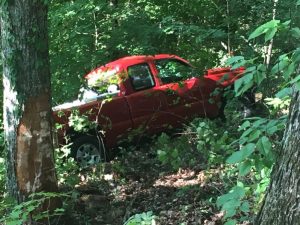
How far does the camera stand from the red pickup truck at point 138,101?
787 cm

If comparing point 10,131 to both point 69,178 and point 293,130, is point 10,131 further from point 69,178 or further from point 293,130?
point 293,130

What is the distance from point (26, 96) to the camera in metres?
5.22

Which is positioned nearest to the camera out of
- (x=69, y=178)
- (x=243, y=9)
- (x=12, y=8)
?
(x=12, y=8)

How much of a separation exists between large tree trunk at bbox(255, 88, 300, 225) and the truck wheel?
18.2ft

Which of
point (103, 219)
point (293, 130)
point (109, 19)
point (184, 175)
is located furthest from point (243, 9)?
point (293, 130)

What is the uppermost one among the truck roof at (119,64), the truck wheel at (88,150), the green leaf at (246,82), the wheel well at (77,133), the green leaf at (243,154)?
the truck roof at (119,64)

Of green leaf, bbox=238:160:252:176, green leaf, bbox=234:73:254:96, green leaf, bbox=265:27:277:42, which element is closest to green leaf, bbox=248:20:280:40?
green leaf, bbox=265:27:277:42

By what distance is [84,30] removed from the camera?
6.98m

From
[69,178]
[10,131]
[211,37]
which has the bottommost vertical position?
[69,178]

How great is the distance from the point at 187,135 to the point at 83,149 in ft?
5.82

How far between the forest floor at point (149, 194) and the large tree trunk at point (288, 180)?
2.44 m

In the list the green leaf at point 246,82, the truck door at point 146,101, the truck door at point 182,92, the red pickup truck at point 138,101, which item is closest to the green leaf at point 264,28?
the green leaf at point 246,82

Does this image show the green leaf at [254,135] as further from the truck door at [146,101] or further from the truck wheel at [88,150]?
the truck door at [146,101]

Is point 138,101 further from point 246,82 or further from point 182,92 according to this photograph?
point 246,82
